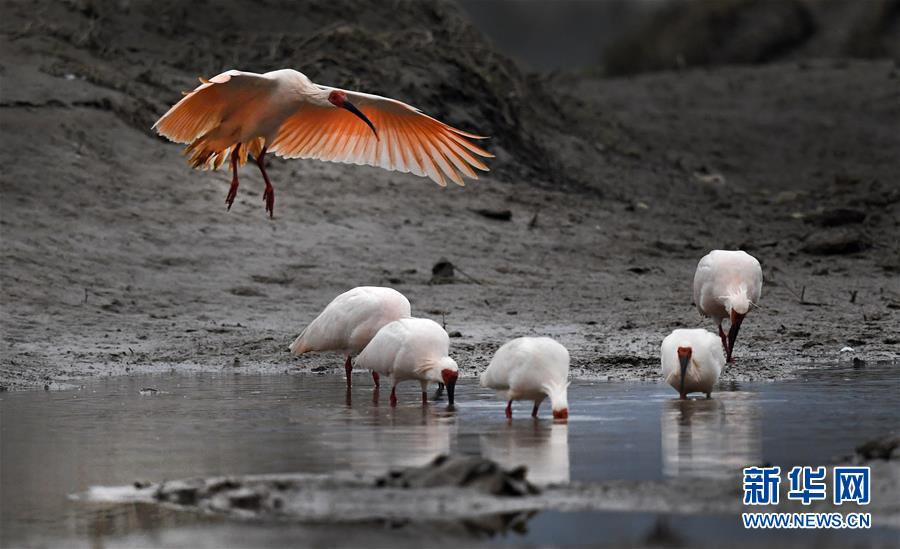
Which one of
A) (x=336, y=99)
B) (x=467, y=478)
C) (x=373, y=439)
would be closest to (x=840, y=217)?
(x=336, y=99)

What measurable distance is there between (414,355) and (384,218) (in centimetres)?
660

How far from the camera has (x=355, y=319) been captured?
11.0 metres

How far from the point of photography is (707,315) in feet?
41.1

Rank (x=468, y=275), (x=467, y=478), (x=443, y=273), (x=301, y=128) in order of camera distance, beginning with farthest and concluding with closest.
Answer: (x=468, y=275) → (x=443, y=273) → (x=301, y=128) → (x=467, y=478)

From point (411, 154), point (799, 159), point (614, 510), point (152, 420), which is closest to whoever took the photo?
point (614, 510)

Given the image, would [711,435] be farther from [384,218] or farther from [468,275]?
[384,218]

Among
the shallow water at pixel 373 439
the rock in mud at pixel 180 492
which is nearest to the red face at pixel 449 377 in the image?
the shallow water at pixel 373 439

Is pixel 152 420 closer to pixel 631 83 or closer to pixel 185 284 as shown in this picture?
pixel 185 284

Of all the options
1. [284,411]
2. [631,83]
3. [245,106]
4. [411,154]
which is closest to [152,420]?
[284,411]

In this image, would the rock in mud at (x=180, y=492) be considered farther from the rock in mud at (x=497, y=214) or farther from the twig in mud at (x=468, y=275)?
the rock in mud at (x=497, y=214)

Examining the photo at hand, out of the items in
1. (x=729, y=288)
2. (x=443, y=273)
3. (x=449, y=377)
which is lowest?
(x=449, y=377)

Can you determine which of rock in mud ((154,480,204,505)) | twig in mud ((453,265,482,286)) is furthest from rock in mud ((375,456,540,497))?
twig in mud ((453,265,482,286))

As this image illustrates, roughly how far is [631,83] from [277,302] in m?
16.0

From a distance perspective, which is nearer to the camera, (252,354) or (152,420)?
(152,420)
